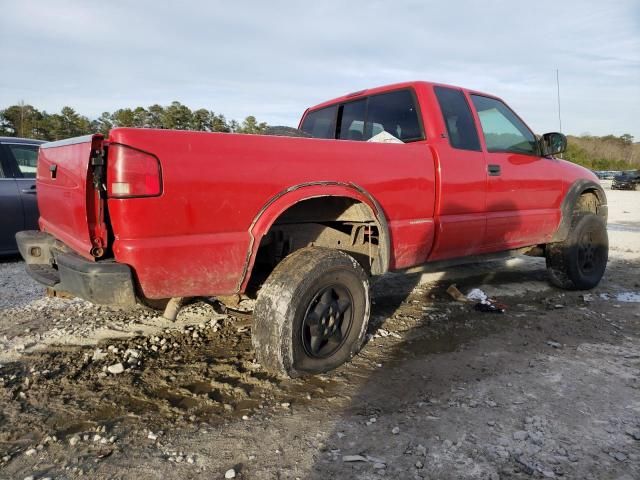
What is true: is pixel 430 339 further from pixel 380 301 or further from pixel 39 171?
pixel 39 171

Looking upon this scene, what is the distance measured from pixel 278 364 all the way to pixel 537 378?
169 cm

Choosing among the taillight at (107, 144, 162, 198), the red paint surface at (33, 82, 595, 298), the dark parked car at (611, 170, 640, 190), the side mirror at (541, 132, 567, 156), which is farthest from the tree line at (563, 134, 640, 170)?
the taillight at (107, 144, 162, 198)

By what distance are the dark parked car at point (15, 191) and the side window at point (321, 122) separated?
3523 millimetres

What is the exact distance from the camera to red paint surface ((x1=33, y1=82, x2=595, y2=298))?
2307 millimetres

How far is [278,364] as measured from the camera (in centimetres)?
268

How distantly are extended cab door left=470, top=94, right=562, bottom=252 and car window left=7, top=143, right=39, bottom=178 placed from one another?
5454 millimetres

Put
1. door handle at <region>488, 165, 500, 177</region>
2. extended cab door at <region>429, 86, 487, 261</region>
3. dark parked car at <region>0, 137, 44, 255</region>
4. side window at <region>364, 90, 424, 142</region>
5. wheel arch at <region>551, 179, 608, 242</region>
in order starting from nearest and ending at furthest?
extended cab door at <region>429, 86, 487, 261</region>, side window at <region>364, 90, 424, 142</region>, door handle at <region>488, 165, 500, 177</region>, wheel arch at <region>551, 179, 608, 242</region>, dark parked car at <region>0, 137, 44, 255</region>

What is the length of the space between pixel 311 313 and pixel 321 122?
8.37ft

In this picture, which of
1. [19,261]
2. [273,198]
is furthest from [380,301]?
[19,261]

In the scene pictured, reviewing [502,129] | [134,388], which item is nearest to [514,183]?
[502,129]

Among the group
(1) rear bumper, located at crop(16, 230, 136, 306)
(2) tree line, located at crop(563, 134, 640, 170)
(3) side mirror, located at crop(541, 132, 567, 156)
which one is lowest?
(1) rear bumper, located at crop(16, 230, 136, 306)

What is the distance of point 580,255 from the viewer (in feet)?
16.5

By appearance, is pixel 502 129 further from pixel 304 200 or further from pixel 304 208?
pixel 304 200

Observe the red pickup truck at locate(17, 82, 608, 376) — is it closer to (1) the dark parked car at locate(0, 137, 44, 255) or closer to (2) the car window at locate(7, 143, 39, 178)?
(1) the dark parked car at locate(0, 137, 44, 255)
